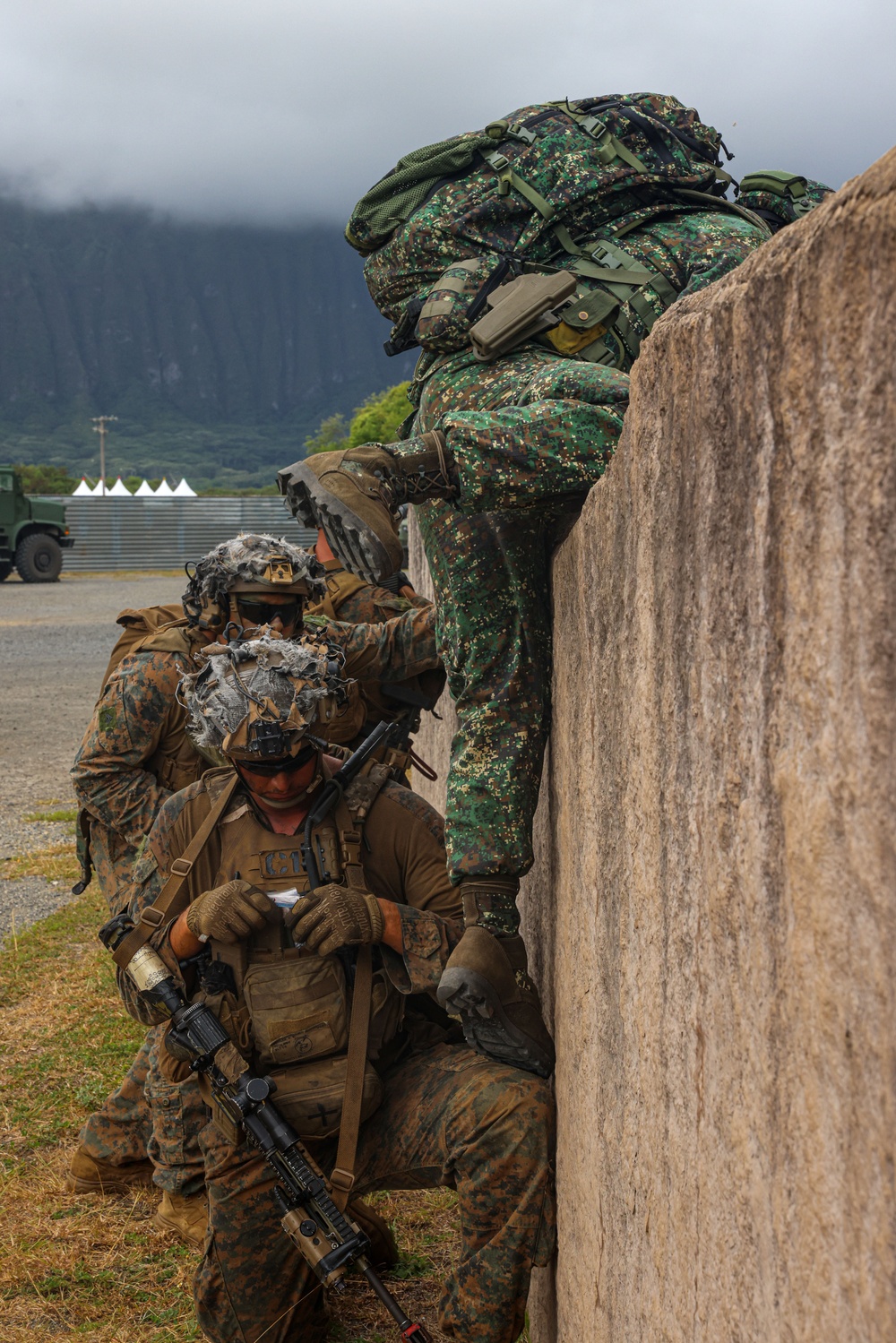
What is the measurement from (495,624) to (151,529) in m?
42.4

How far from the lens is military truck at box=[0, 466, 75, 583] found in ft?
Result: 92.3

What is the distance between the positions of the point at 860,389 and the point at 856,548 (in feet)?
0.37

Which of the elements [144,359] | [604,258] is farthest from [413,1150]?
[144,359]

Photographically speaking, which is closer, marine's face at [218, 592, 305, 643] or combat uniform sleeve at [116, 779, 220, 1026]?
combat uniform sleeve at [116, 779, 220, 1026]

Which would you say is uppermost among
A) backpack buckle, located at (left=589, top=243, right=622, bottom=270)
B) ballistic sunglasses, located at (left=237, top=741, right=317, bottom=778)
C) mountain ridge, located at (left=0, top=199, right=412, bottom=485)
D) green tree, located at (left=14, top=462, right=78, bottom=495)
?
mountain ridge, located at (left=0, top=199, right=412, bottom=485)

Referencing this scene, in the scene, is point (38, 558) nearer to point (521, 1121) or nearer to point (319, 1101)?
point (319, 1101)

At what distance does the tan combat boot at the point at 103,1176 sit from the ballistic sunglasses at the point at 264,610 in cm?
175

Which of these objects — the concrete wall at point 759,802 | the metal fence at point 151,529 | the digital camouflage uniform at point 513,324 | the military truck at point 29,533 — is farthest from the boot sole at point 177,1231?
the metal fence at point 151,529

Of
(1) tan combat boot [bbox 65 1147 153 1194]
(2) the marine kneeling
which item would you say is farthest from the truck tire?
(2) the marine kneeling

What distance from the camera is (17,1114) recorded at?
4.60 m

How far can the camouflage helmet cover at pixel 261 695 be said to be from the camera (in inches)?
129

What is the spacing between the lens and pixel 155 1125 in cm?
383

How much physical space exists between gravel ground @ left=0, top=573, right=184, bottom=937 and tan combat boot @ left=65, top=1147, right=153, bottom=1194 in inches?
108

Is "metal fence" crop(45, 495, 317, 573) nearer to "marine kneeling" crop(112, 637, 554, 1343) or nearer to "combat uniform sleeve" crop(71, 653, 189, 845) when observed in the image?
"combat uniform sleeve" crop(71, 653, 189, 845)
